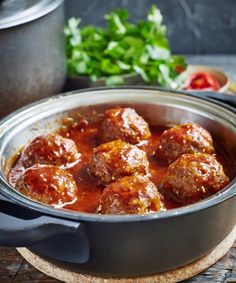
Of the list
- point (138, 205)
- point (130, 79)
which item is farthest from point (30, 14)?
point (138, 205)

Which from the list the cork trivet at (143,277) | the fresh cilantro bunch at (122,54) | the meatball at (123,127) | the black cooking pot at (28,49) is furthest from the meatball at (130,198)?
the fresh cilantro bunch at (122,54)

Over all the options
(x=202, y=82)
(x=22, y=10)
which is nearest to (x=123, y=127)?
(x=22, y=10)

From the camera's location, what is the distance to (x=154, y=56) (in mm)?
3879

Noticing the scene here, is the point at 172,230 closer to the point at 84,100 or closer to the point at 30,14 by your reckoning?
the point at 84,100

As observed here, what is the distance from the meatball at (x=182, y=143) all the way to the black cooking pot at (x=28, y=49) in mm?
895

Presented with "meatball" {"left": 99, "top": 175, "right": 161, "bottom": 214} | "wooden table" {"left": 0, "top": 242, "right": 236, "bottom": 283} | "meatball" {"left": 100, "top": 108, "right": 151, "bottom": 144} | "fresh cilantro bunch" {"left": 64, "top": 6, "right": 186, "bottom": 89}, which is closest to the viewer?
"meatball" {"left": 99, "top": 175, "right": 161, "bottom": 214}

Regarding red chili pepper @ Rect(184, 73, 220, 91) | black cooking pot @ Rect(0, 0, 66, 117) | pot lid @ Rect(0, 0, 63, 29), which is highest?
pot lid @ Rect(0, 0, 63, 29)

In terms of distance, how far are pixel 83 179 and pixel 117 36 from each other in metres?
1.52

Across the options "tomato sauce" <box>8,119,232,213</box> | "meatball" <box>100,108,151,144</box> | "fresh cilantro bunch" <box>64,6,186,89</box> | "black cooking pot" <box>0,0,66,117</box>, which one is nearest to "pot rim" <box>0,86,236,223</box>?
"tomato sauce" <box>8,119,232,213</box>

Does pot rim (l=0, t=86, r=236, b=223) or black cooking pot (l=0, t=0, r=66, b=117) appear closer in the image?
pot rim (l=0, t=86, r=236, b=223)

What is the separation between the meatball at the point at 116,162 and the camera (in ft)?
8.64

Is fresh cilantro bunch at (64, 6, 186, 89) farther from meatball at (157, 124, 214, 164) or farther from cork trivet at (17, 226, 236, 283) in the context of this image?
cork trivet at (17, 226, 236, 283)

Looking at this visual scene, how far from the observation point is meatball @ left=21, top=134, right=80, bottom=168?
279 cm

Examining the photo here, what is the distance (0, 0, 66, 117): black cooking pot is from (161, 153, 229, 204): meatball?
1.14 m
